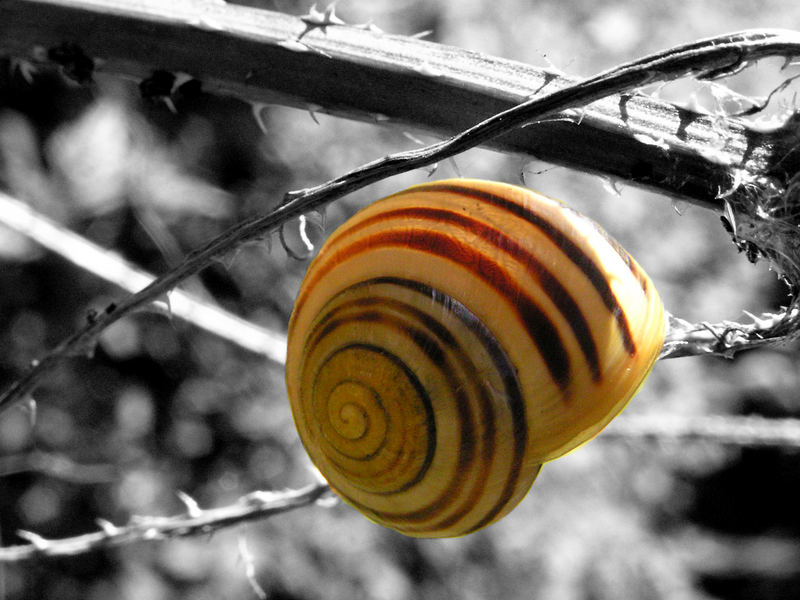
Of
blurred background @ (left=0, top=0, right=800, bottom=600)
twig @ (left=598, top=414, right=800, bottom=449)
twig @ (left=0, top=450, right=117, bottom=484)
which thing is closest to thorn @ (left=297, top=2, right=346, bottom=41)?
twig @ (left=598, top=414, right=800, bottom=449)

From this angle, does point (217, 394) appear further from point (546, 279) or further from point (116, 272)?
point (546, 279)

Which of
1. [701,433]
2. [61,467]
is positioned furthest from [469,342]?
[61,467]

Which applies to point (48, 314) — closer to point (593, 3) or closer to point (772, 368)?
point (593, 3)

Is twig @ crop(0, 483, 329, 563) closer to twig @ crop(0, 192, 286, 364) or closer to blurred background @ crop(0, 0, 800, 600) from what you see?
twig @ crop(0, 192, 286, 364)

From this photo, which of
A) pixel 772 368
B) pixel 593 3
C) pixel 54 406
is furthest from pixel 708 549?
pixel 54 406

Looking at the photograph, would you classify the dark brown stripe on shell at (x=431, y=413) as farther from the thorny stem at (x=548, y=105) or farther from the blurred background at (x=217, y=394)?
the blurred background at (x=217, y=394)

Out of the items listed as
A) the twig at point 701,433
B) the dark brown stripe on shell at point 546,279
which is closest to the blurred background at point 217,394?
the twig at point 701,433
